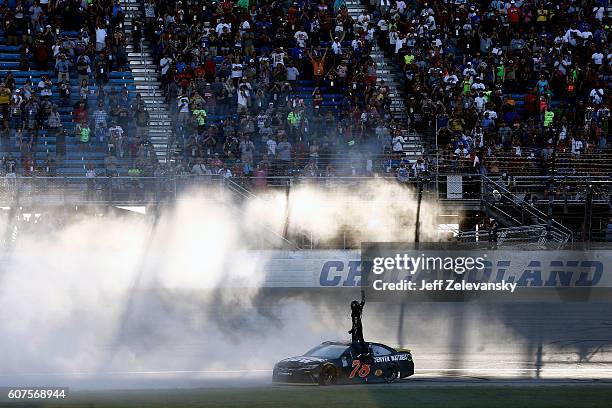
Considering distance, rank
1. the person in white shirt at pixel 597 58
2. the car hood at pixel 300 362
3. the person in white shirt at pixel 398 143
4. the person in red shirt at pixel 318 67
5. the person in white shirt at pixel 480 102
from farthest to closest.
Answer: the person in white shirt at pixel 597 58, the person in red shirt at pixel 318 67, the person in white shirt at pixel 480 102, the person in white shirt at pixel 398 143, the car hood at pixel 300 362

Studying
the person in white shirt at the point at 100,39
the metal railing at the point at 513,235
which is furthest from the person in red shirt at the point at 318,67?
the metal railing at the point at 513,235

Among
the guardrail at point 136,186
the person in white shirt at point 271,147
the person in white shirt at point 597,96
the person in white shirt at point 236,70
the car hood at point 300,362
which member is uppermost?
the person in white shirt at point 236,70

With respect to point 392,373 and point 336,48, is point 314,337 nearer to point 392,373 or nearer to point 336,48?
point 392,373

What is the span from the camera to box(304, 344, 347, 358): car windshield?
18.7 metres

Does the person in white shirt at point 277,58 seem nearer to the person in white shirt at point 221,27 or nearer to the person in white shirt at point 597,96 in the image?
the person in white shirt at point 221,27

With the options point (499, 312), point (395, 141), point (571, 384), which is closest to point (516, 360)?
point (499, 312)

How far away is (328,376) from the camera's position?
18.4 meters

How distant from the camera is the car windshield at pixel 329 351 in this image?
18.7 metres

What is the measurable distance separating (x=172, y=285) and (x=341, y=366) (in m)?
5.20

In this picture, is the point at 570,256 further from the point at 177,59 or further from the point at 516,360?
the point at 177,59

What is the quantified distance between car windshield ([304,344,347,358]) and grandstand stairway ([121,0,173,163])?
8.63 meters

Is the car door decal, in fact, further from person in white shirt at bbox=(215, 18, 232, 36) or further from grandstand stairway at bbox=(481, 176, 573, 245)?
person in white shirt at bbox=(215, 18, 232, 36)

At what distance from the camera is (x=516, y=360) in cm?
2177

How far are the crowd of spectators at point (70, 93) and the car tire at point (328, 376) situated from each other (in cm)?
817
